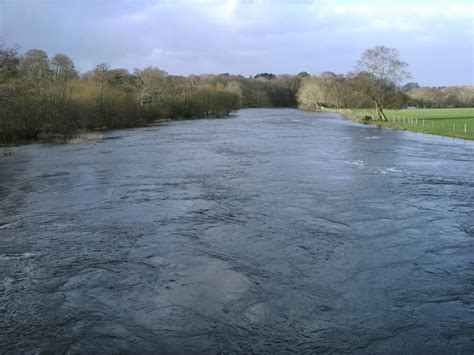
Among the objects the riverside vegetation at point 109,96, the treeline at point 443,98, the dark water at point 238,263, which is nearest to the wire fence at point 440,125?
the riverside vegetation at point 109,96

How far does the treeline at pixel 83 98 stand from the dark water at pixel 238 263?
1937cm

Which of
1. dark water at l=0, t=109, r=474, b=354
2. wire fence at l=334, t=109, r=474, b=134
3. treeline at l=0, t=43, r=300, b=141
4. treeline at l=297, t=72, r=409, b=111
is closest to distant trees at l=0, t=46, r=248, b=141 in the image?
treeline at l=0, t=43, r=300, b=141

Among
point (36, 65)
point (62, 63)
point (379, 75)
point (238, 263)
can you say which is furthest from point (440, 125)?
point (62, 63)

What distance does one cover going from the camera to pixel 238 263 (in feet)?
31.3

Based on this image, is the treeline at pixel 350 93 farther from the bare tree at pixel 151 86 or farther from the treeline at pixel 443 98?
the bare tree at pixel 151 86

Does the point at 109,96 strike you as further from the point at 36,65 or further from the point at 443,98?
the point at 443,98

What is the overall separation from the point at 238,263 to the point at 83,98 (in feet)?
140

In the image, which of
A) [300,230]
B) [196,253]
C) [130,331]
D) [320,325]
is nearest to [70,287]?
[130,331]

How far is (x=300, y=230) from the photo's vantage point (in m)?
11.8

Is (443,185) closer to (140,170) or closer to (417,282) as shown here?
(417,282)

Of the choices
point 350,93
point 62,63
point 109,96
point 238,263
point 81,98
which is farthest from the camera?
point 350,93

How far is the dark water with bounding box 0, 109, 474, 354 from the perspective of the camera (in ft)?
22.0

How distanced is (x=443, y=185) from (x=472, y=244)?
784cm

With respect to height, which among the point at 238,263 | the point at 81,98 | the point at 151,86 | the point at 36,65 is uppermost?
the point at 36,65
